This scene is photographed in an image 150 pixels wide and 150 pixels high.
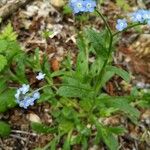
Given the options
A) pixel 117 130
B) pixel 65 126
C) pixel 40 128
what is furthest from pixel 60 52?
pixel 117 130

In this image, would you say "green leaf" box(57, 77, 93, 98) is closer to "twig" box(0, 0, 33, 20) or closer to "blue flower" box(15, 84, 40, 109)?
"blue flower" box(15, 84, 40, 109)

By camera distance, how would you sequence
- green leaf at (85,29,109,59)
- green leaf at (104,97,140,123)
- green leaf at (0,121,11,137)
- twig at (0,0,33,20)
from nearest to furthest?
green leaf at (85,29,109,59)
green leaf at (104,97,140,123)
green leaf at (0,121,11,137)
twig at (0,0,33,20)

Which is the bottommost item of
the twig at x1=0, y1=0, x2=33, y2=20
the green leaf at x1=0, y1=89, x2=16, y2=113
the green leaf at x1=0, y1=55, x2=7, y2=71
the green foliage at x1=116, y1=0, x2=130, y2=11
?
the green foliage at x1=116, y1=0, x2=130, y2=11

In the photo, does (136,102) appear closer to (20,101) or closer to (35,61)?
(35,61)

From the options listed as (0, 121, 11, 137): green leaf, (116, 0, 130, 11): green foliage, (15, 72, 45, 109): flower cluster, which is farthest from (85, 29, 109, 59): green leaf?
(116, 0, 130, 11): green foliage

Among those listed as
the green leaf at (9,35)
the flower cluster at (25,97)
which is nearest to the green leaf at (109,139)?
the flower cluster at (25,97)

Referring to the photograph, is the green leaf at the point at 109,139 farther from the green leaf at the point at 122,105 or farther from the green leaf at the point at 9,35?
the green leaf at the point at 9,35
